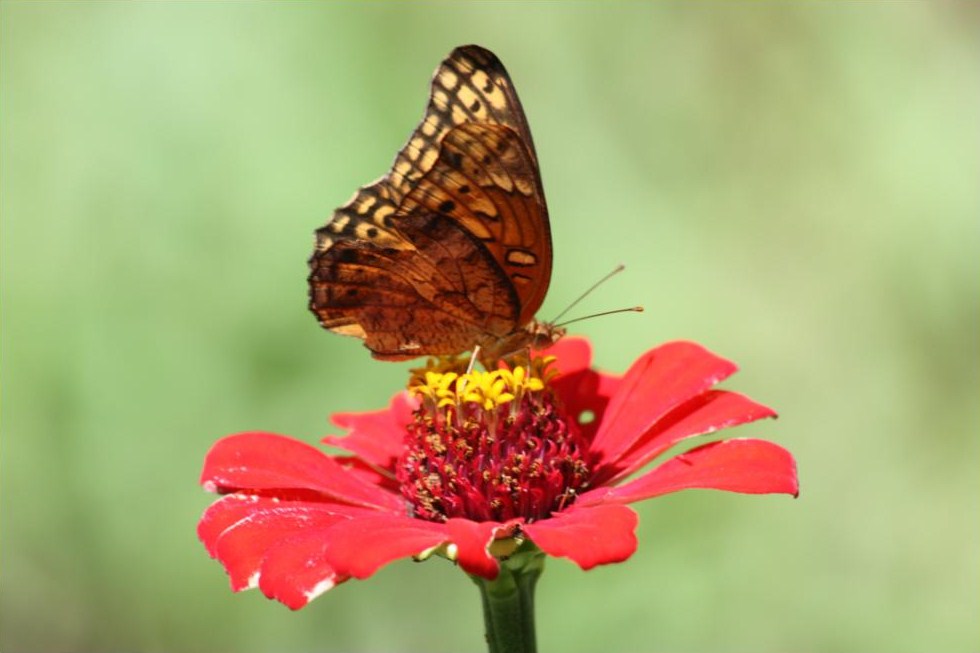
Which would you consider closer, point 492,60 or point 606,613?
point 492,60

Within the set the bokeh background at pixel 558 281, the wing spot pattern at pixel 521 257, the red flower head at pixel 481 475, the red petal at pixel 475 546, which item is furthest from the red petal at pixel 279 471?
the bokeh background at pixel 558 281

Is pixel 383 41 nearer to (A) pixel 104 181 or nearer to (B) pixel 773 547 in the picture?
(A) pixel 104 181

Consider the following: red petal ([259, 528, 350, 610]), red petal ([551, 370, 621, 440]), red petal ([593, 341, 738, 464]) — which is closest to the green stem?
red petal ([259, 528, 350, 610])

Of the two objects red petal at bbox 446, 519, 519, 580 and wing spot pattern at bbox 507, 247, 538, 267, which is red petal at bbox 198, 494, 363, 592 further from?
wing spot pattern at bbox 507, 247, 538, 267

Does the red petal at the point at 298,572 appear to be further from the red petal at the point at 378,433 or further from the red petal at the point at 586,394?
the red petal at the point at 586,394

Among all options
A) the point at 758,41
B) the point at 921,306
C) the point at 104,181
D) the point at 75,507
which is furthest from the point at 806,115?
the point at 75,507

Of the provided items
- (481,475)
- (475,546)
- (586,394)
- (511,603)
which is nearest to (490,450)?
(481,475)
